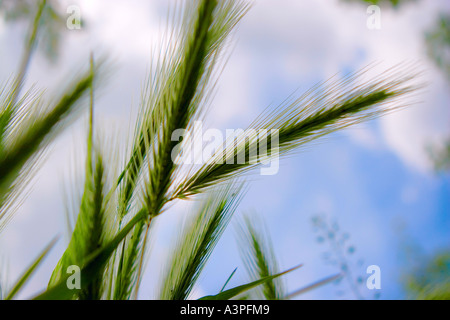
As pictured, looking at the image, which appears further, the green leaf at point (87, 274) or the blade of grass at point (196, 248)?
the blade of grass at point (196, 248)

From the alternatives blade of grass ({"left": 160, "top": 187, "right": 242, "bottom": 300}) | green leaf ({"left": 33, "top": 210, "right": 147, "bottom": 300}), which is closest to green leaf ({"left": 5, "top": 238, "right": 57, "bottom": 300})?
green leaf ({"left": 33, "top": 210, "right": 147, "bottom": 300})

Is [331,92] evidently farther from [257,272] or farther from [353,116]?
[257,272]

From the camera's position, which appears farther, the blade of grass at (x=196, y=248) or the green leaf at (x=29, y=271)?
the blade of grass at (x=196, y=248)

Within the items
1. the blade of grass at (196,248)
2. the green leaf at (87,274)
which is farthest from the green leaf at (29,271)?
the blade of grass at (196,248)

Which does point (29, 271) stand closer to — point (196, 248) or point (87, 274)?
point (87, 274)

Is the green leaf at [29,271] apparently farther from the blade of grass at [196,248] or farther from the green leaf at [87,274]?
the blade of grass at [196,248]

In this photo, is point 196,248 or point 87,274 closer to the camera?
point 87,274

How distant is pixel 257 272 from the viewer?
771 mm

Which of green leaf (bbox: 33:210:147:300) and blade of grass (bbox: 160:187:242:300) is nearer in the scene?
green leaf (bbox: 33:210:147:300)

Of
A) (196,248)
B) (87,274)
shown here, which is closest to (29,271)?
(87,274)

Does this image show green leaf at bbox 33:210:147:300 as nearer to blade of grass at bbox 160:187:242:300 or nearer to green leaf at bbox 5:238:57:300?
green leaf at bbox 5:238:57:300

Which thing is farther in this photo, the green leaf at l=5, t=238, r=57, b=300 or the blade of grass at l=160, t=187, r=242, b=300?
the blade of grass at l=160, t=187, r=242, b=300
